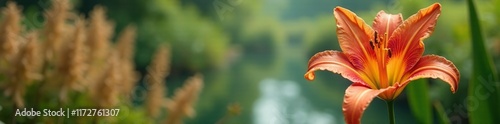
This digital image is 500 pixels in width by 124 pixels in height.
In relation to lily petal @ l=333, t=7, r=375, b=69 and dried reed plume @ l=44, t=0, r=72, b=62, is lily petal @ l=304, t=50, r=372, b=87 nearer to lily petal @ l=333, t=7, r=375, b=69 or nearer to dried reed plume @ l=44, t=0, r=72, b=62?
lily petal @ l=333, t=7, r=375, b=69

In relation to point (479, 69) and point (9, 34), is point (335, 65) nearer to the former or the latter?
point (479, 69)

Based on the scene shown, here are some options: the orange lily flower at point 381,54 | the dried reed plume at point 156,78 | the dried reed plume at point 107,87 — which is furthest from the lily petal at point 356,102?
the dried reed plume at point 156,78

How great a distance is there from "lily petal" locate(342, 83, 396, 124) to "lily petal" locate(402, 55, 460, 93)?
1 cm

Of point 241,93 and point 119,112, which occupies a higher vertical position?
point 241,93

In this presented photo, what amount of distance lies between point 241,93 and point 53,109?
1019mm

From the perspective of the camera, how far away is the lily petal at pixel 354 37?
0.67ft

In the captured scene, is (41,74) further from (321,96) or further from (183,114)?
(321,96)

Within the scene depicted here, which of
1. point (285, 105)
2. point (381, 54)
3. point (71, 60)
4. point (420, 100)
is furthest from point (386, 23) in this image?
point (285, 105)

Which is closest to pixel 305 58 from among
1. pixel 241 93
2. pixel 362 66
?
pixel 241 93

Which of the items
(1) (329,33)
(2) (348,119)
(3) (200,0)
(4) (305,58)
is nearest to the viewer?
(2) (348,119)

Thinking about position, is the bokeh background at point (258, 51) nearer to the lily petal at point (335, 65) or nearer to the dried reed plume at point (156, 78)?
the dried reed plume at point (156, 78)

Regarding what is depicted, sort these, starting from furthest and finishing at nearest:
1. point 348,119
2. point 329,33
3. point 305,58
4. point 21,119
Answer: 1. point 329,33
2. point 305,58
3. point 21,119
4. point 348,119

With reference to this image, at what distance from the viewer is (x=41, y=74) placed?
1.66ft

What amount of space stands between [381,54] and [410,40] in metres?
0.01
